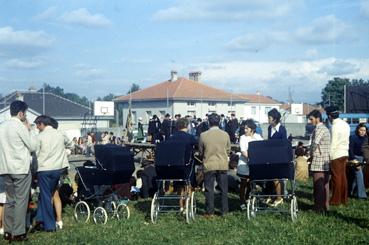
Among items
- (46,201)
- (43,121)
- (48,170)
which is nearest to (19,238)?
(46,201)

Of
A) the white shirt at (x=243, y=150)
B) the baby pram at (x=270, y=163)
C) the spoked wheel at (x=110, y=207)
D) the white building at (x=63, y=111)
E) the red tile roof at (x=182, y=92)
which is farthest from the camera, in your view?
the red tile roof at (x=182, y=92)

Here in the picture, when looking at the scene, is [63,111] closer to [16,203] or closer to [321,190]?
[321,190]

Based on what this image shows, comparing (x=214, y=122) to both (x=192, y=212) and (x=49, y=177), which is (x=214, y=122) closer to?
(x=192, y=212)

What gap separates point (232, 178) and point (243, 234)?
15.0 ft

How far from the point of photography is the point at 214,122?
31.1 ft

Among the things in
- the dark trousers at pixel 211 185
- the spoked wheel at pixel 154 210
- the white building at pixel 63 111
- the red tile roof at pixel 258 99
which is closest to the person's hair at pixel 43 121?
the spoked wheel at pixel 154 210

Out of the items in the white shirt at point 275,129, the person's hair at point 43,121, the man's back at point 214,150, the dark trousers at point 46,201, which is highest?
the person's hair at point 43,121

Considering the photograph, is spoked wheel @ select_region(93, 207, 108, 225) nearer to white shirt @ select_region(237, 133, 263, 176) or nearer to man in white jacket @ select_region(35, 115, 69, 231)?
man in white jacket @ select_region(35, 115, 69, 231)

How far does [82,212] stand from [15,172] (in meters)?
2.21

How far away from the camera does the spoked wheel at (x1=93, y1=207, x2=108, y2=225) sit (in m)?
9.16

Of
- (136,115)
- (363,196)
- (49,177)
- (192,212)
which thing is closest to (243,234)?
(192,212)

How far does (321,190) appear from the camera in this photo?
30.7ft

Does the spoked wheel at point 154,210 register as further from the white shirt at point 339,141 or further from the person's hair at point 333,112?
the person's hair at point 333,112

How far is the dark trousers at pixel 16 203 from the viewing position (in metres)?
7.83
